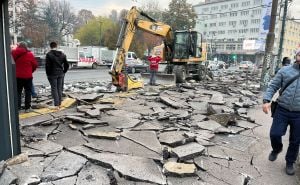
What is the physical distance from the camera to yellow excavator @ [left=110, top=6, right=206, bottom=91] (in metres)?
13.3

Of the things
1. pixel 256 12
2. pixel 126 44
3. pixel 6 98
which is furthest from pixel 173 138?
pixel 256 12

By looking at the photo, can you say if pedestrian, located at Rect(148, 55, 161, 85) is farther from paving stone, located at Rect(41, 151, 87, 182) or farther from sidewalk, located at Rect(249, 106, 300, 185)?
paving stone, located at Rect(41, 151, 87, 182)

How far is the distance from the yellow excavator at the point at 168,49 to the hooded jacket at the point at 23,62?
5.38 metres

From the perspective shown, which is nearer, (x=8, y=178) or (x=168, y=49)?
Result: (x=8, y=178)

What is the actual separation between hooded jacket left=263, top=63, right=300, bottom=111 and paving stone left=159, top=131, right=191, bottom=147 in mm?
1913

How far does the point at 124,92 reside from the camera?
518 inches

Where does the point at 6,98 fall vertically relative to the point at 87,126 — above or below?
above

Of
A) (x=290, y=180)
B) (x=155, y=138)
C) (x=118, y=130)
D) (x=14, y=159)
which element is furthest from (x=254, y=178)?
(x=14, y=159)

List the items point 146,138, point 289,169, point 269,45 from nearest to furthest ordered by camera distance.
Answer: point 289,169
point 146,138
point 269,45

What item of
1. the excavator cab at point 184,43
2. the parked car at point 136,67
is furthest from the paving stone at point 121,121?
the parked car at point 136,67

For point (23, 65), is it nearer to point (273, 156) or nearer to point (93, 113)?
point (93, 113)

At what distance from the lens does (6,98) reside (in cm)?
457

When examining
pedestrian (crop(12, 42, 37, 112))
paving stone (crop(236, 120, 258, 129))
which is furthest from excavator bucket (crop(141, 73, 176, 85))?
pedestrian (crop(12, 42, 37, 112))

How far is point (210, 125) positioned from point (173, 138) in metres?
1.92
